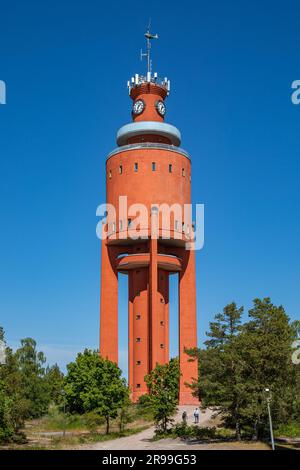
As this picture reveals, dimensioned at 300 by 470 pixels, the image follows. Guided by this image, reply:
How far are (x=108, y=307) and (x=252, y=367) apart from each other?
27.3m

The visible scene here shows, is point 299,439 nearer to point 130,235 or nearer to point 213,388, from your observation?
point 213,388

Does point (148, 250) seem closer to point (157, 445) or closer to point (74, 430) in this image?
point (74, 430)

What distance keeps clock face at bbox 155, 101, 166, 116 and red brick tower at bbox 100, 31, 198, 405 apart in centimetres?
238

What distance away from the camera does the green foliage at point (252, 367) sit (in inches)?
1339

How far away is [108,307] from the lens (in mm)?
60812

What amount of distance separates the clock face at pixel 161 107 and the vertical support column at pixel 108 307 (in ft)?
45.0

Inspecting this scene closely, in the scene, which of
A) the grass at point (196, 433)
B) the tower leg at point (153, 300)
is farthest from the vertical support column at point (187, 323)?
the grass at point (196, 433)

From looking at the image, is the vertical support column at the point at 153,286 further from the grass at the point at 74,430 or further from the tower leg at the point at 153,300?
the grass at the point at 74,430

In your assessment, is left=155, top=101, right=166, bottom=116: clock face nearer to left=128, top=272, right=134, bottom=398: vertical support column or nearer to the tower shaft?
the tower shaft

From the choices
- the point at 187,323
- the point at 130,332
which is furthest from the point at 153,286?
the point at 130,332

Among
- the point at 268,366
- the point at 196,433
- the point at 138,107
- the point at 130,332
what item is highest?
the point at 138,107

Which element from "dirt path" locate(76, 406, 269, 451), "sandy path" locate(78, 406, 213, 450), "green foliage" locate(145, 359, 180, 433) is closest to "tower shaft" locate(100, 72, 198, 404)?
"green foliage" locate(145, 359, 180, 433)

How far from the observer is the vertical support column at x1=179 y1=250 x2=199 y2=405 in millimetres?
57438
